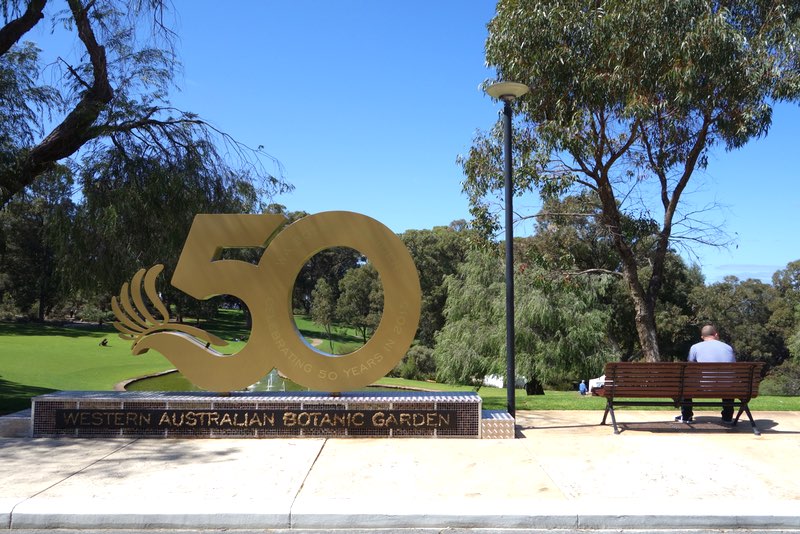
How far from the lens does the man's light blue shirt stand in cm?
854

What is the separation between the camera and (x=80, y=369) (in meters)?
25.2

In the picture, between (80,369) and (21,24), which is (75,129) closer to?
(21,24)

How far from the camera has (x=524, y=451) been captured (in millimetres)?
7176

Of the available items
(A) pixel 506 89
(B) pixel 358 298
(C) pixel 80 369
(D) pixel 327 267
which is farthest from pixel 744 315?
(A) pixel 506 89

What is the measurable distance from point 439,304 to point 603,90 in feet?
96.3

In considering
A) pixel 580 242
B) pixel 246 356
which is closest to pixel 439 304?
pixel 580 242

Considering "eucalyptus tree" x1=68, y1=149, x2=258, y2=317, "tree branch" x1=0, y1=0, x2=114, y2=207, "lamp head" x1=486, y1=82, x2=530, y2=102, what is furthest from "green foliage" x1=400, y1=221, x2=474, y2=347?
"lamp head" x1=486, y1=82, x2=530, y2=102

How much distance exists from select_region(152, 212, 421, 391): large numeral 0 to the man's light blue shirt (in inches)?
158

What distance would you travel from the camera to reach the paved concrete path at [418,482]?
505 centimetres

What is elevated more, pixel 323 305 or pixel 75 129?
pixel 75 129

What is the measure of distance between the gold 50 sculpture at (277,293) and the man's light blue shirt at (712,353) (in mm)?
4036

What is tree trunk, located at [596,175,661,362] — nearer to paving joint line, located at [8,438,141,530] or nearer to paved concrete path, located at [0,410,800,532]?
paved concrete path, located at [0,410,800,532]

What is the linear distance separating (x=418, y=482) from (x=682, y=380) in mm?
4062

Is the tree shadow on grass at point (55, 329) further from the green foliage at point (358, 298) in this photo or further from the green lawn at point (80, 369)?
the green foliage at point (358, 298)
